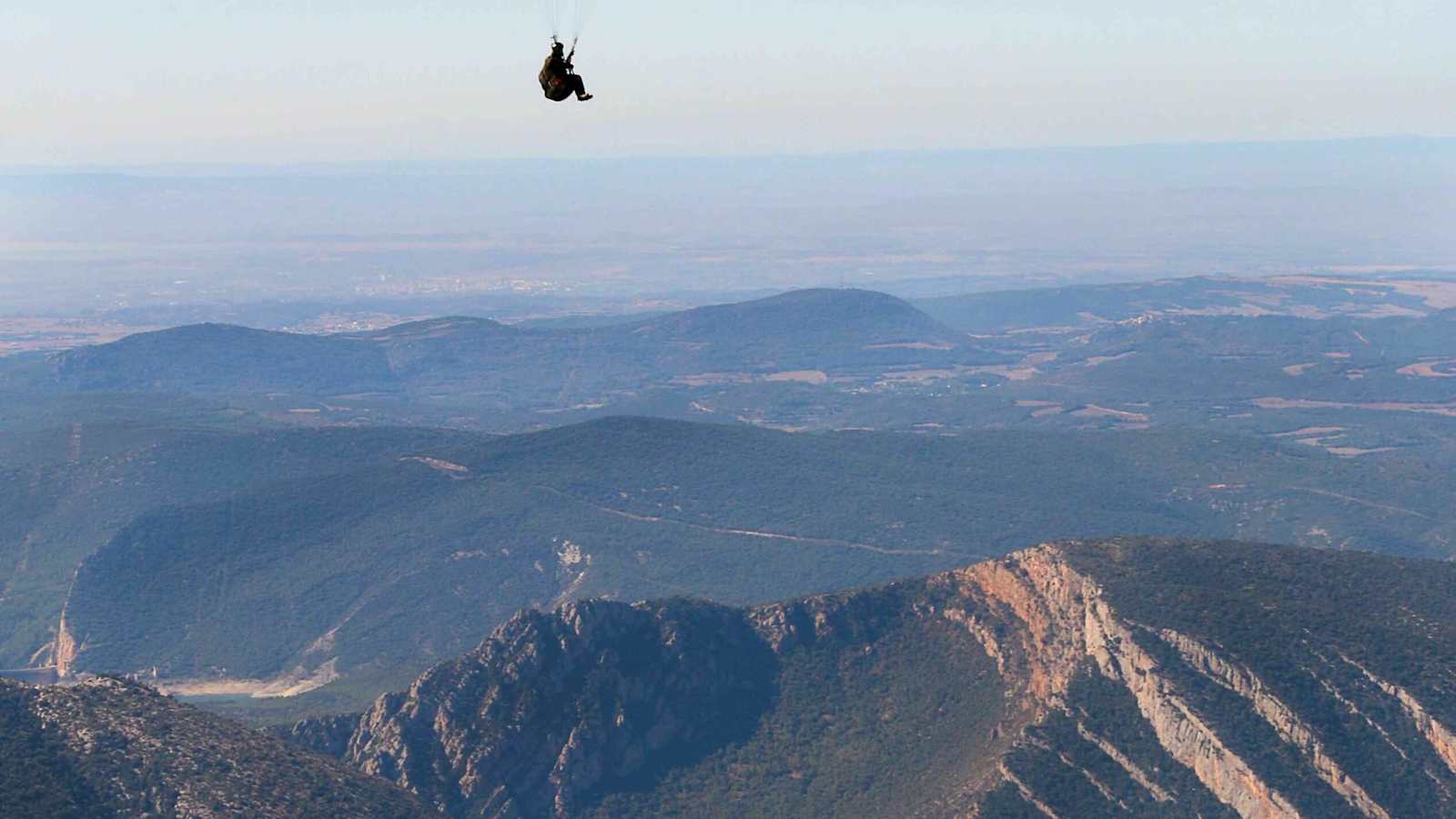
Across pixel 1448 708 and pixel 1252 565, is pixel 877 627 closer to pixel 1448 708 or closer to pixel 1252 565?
pixel 1252 565

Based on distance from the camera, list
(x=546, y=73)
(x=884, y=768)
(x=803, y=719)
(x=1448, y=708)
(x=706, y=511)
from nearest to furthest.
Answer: (x=546, y=73) → (x=1448, y=708) → (x=884, y=768) → (x=803, y=719) → (x=706, y=511)

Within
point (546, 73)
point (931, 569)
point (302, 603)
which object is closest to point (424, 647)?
point (302, 603)

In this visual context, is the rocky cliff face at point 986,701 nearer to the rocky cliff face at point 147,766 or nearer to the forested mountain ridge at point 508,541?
the rocky cliff face at point 147,766

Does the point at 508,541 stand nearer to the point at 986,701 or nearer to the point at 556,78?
the point at 986,701

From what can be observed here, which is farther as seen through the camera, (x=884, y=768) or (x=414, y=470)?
(x=414, y=470)

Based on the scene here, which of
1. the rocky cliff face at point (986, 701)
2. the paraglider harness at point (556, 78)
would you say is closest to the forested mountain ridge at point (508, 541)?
the rocky cliff face at point (986, 701)

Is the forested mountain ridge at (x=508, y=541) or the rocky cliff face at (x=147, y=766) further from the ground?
the rocky cliff face at (x=147, y=766)

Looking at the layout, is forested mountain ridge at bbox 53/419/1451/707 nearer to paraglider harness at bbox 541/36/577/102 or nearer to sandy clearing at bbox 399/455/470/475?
sandy clearing at bbox 399/455/470/475
